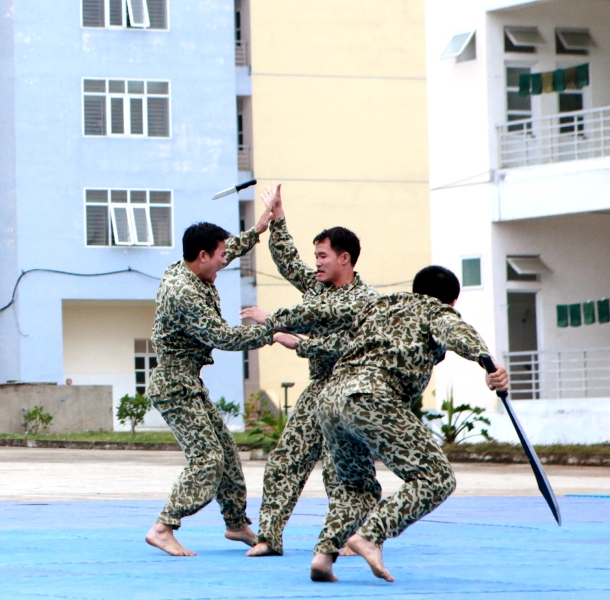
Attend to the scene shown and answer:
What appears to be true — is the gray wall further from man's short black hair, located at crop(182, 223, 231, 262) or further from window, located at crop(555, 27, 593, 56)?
man's short black hair, located at crop(182, 223, 231, 262)

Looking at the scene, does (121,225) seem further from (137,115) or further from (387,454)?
(387,454)

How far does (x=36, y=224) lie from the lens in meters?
Answer: 34.3

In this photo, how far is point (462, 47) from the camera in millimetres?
23062

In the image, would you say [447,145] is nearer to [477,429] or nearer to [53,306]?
[477,429]

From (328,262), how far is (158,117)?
28234 mm

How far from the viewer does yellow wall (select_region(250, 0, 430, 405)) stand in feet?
129

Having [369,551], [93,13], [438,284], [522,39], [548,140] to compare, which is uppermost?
[93,13]

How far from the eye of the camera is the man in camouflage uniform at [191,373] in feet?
26.0

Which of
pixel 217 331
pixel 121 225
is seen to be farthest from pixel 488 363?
pixel 121 225

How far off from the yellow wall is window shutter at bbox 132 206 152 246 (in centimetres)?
496

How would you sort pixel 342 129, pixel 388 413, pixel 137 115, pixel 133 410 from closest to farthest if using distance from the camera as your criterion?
pixel 388 413 → pixel 133 410 → pixel 137 115 → pixel 342 129

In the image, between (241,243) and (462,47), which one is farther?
(462,47)

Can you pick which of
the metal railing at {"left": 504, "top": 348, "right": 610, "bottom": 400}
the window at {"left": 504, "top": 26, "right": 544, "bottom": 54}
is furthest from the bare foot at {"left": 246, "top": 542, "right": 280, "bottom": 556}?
the window at {"left": 504, "top": 26, "right": 544, "bottom": 54}

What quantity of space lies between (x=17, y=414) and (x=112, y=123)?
7.78 meters
